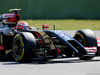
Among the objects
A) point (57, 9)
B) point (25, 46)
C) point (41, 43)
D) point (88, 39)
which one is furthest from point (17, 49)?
point (57, 9)

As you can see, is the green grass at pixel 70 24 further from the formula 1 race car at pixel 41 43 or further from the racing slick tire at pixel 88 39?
the racing slick tire at pixel 88 39

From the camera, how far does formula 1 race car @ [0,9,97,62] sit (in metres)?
9.18

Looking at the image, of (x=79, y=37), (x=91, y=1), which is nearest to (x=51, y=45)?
(x=79, y=37)

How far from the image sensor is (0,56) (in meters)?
11.0

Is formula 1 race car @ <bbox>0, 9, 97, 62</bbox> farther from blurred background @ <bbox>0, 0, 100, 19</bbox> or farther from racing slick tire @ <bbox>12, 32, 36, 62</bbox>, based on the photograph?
blurred background @ <bbox>0, 0, 100, 19</bbox>

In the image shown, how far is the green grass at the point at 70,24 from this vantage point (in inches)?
899

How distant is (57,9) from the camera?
1079 inches

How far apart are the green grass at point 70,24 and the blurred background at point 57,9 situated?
1247mm

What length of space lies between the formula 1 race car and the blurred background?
1578 cm

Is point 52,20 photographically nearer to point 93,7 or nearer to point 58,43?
point 93,7

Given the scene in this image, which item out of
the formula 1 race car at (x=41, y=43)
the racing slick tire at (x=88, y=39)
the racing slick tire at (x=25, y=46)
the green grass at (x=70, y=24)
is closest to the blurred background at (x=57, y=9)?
the green grass at (x=70, y=24)

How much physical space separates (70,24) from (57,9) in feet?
12.0

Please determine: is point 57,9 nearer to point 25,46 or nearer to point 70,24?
point 70,24

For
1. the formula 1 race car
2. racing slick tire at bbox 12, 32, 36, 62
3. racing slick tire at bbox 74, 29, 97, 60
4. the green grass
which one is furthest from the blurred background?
racing slick tire at bbox 12, 32, 36, 62
